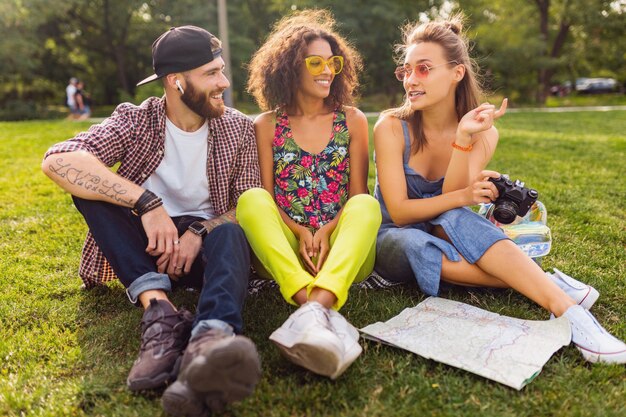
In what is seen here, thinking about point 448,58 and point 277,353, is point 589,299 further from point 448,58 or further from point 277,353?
point 277,353

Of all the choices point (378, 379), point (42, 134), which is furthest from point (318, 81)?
point (42, 134)

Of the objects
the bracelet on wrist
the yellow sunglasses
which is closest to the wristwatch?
the yellow sunglasses

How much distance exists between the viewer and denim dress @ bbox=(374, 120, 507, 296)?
2.84 meters

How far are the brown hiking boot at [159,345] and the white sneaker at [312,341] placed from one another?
0.41 metres

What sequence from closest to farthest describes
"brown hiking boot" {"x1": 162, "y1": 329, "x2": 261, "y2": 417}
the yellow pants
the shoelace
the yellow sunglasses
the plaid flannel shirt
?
"brown hiking boot" {"x1": 162, "y1": 329, "x2": 261, "y2": 417}, the shoelace, the yellow pants, the plaid flannel shirt, the yellow sunglasses

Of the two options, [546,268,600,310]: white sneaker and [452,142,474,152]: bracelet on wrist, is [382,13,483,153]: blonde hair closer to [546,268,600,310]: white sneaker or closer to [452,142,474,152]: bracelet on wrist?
[452,142,474,152]: bracelet on wrist

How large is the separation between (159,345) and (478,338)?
1.43 meters

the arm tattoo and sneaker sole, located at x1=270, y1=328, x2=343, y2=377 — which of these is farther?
the arm tattoo

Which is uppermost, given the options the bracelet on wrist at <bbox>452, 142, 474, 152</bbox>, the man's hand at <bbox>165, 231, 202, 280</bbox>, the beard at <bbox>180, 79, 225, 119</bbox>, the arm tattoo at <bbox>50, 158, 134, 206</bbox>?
the beard at <bbox>180, 79, 225, 119</bbox>

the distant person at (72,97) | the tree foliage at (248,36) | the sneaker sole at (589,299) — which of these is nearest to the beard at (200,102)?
the sneaker sole at (589,299)

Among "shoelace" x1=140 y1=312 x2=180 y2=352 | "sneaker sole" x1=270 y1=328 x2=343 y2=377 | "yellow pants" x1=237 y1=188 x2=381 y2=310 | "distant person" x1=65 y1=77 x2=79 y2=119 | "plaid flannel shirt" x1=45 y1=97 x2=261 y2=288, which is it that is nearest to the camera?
"sneaker sole" x1=270 y1=328 x2=343 y2=377

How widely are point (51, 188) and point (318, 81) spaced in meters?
4.36

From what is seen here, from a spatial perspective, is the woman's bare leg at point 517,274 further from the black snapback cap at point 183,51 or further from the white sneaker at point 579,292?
the black snapback cap at point 183,51

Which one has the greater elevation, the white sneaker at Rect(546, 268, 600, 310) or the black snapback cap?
the black snapback cap
